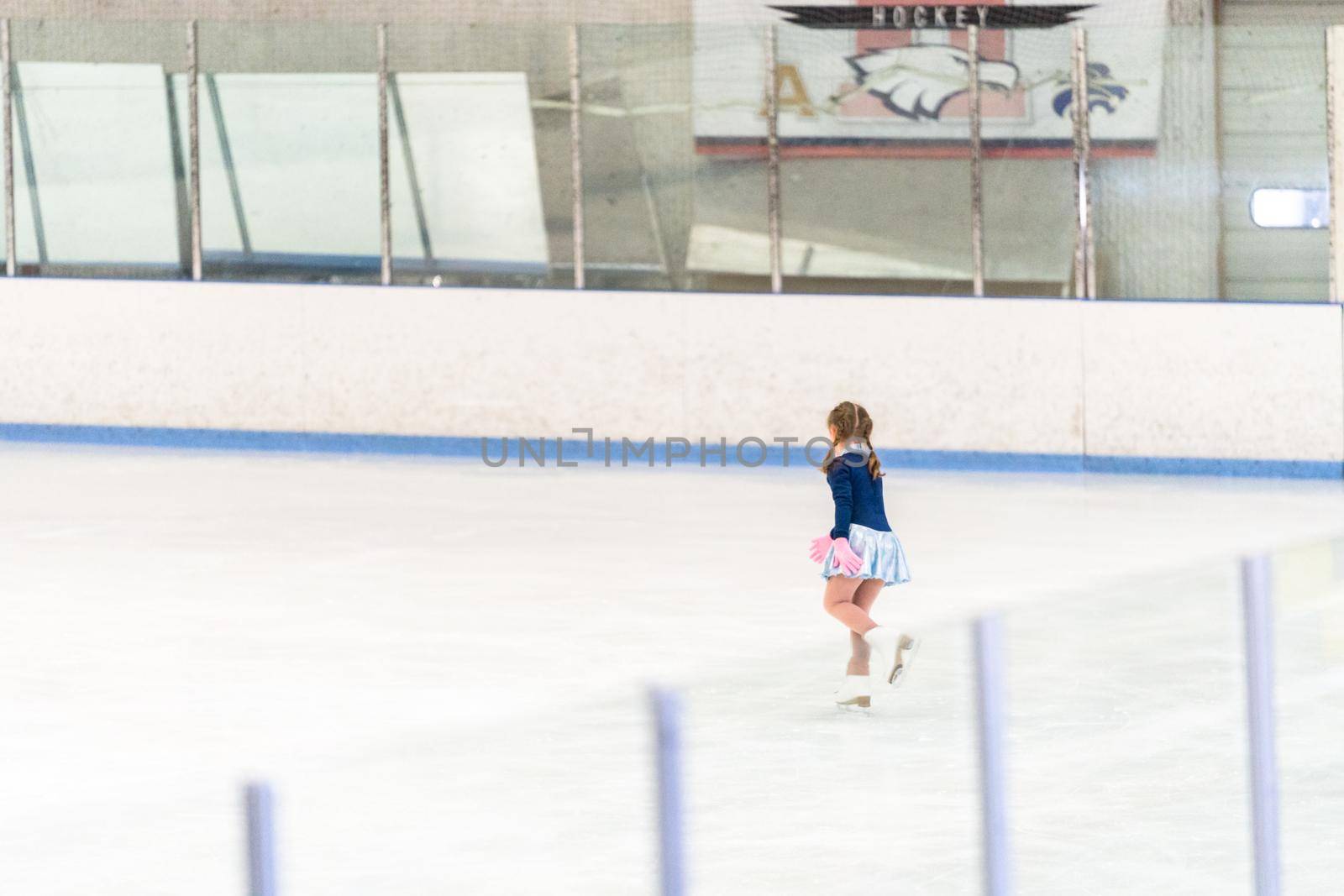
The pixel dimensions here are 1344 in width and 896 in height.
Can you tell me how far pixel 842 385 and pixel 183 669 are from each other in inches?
227

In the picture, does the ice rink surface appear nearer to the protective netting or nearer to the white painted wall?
the white painted wall

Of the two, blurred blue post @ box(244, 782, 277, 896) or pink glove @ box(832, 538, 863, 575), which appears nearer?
blurred blue post @ box(244, 782, 277, 896)

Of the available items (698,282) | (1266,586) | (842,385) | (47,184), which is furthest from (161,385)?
(1266,586)

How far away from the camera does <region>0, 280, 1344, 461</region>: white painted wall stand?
450 inches

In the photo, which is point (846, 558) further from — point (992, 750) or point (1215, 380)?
point (1215, 380)

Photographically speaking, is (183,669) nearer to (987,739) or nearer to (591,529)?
(591,529)

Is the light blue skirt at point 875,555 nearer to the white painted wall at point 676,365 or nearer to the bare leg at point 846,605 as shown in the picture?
the bare leg at point 846,605

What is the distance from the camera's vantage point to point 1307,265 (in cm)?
1139

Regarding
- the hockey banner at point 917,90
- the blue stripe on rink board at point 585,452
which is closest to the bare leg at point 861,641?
the blue stripe on rink board at point 585,452

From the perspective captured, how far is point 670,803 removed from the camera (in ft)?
→ 8.57

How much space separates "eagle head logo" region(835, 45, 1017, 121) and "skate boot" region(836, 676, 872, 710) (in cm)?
763

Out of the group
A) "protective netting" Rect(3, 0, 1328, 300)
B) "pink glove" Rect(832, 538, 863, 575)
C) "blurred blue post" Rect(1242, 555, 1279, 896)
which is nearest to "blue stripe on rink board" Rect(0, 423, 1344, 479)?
"protective netting" Rect(3, 0, 1328, 300)

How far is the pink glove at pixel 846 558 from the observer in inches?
245

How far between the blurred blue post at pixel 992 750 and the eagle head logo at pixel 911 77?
9.40m
